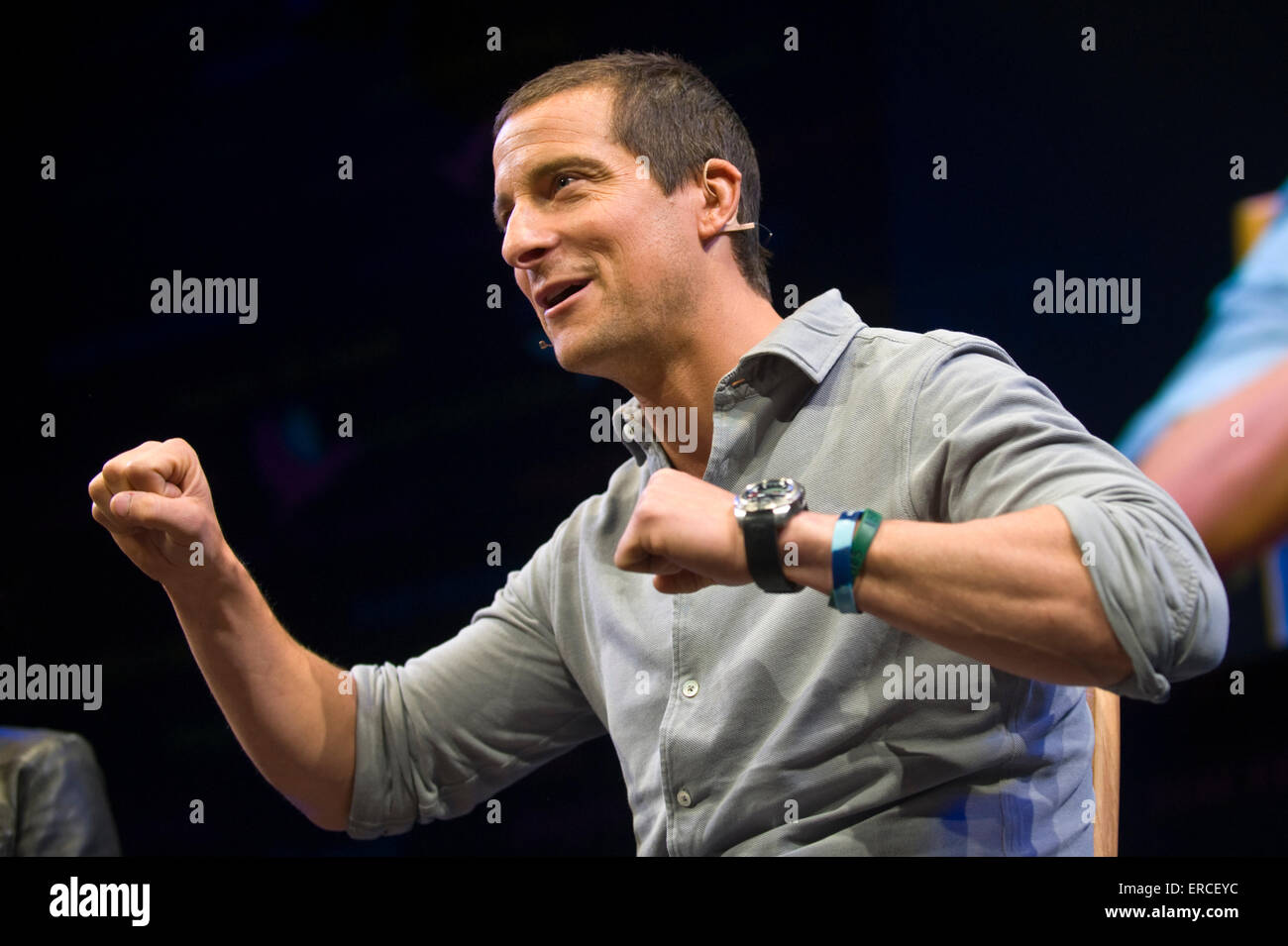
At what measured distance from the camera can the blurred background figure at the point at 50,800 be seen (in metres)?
1.87

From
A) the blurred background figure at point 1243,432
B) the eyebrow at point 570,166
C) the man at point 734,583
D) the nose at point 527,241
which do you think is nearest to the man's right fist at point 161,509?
the man at point 734,583

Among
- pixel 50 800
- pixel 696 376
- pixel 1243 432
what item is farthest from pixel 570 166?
pixel 50 800

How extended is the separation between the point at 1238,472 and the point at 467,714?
125 cm

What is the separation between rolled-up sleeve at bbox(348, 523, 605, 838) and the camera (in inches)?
66.7

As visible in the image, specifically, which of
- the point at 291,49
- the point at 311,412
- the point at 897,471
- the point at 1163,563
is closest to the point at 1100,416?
the point at 897,471

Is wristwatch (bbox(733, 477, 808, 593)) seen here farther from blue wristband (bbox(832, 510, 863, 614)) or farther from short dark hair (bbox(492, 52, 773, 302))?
short dark hair (bbox(492, 52, 773, 302))

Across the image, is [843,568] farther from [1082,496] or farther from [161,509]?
[161,509]

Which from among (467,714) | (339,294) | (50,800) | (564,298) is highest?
(339,294)

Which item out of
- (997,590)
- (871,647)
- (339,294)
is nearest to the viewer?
(997,590)

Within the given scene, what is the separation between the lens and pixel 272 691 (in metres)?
1.58

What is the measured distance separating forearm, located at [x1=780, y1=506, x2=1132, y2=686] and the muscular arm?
3.19ft

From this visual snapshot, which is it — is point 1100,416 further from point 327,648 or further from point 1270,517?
point 327,648

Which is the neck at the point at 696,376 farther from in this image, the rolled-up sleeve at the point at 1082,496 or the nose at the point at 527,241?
the rolled-up sleeve at the point at 1082,496

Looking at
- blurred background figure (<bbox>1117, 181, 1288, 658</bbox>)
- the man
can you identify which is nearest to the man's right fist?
the man
